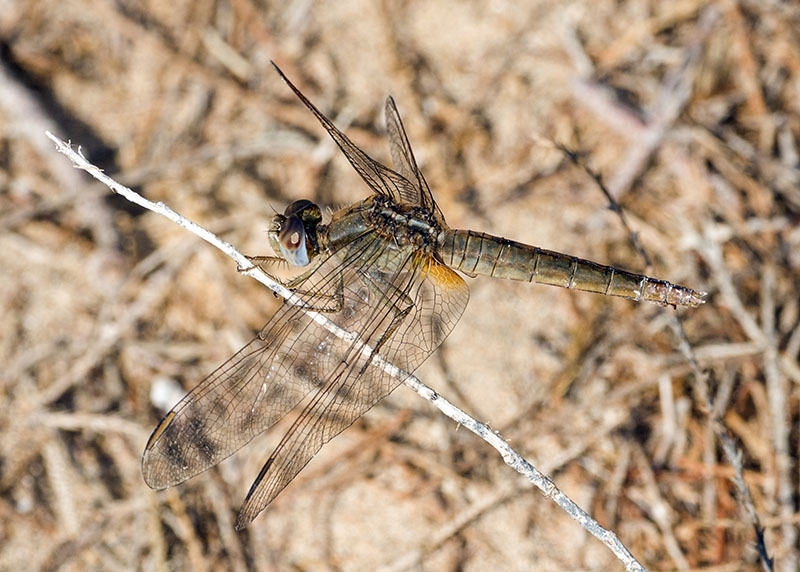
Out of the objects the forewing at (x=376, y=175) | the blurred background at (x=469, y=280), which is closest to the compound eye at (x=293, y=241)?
the forewing at (x=376, y=175)

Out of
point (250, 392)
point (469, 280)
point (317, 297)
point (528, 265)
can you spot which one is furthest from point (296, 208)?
point (469, 280)

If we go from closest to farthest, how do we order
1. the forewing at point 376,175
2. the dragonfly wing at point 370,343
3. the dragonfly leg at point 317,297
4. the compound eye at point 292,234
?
the dragonfly wing at point 370,343, the dragonfly leg at point 317,297, the compound eye at point 292,234, the forewing at point 376,175

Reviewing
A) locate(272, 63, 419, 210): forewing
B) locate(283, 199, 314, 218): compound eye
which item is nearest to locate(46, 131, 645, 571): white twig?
locate(283, 199, 314, 218): compound eye

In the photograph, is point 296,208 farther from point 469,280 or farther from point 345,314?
point 469,280

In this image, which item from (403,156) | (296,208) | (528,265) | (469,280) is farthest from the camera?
(469,280)

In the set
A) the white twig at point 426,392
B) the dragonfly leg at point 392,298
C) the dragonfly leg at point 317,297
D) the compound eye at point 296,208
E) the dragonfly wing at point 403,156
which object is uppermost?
the dragonfly wing at point 403,156

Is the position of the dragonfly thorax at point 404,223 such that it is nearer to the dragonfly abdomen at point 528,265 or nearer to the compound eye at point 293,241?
Result: the dragonfly abdomen at point 528,265
